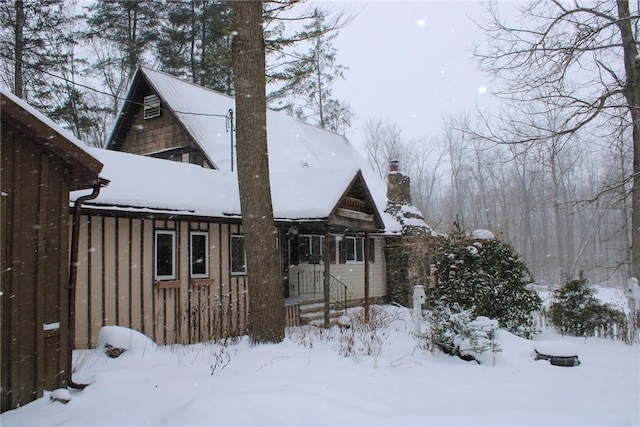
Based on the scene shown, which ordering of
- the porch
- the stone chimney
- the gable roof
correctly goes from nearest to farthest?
the gable roof < the porch < the stone chimney

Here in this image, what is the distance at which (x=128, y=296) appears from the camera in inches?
362

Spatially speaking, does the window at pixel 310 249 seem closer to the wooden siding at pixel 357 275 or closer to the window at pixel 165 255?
the wooden siding at pixel 357 275

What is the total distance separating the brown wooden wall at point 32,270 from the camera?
5.01 metres

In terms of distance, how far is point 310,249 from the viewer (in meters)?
16.1

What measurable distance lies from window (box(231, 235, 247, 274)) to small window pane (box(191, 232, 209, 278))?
793 mm

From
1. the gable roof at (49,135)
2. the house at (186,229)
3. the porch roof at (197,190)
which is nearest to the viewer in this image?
the gable roof at (49,135)

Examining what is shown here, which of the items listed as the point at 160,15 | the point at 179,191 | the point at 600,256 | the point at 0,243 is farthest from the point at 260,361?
the point at 600,256

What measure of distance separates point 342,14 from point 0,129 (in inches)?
255

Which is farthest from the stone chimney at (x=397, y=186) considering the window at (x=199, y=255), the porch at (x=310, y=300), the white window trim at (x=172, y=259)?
the white window trim at (x=172, y=259)

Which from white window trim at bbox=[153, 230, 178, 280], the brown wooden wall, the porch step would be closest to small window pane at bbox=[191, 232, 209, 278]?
white window trim at bbox=[153, 230, 178, 280]

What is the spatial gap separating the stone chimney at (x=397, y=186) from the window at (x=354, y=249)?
2498 millimetres

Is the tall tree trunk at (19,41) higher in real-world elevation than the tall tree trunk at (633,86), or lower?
higher

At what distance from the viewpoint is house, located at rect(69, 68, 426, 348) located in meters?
8.90

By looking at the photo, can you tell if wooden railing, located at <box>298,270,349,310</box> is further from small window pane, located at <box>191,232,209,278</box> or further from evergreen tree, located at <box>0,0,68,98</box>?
evergreen tree, located at <box>0,0,68,98</box>
